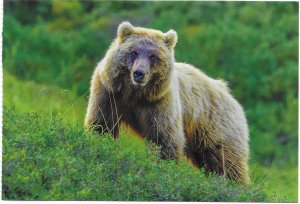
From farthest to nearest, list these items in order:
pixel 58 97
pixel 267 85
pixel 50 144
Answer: pixel 267 85 < pixel 58 97 < pixel 50 144

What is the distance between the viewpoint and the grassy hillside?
6.22 meters

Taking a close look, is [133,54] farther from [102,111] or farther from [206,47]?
[206,47]

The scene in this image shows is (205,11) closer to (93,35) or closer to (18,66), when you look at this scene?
(93,35)

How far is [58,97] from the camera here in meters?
9.51

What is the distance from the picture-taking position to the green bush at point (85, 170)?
6215 mm

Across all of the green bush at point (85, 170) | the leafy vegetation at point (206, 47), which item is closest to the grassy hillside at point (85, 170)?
the green bush at point (85, 170)

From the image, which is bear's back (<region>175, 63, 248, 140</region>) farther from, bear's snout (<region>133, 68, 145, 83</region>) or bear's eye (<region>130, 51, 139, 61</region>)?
bear's snout (<region>133, 68, 145, 83</region>)

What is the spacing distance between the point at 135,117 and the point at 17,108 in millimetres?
1349

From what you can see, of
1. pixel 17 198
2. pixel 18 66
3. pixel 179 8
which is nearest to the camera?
pixel 17 198

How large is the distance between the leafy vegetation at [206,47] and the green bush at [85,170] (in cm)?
586

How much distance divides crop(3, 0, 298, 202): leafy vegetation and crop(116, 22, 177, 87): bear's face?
17.0 feet

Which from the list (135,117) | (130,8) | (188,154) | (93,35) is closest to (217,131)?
(188,154)

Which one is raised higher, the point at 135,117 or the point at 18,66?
the point at 135,117

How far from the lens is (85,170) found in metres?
6.50
